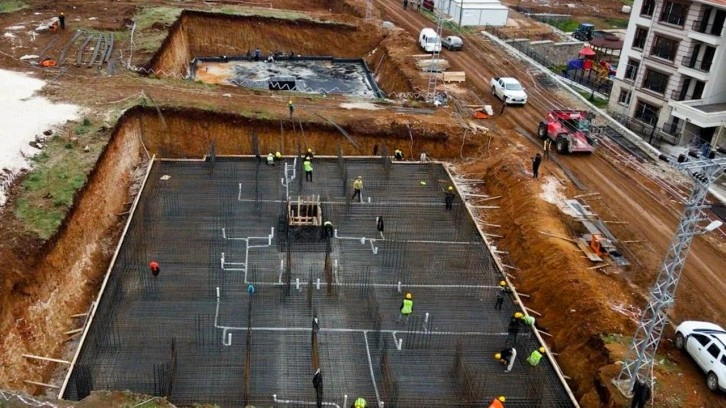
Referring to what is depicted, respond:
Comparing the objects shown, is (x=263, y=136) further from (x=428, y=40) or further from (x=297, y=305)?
(x=428, y=40)

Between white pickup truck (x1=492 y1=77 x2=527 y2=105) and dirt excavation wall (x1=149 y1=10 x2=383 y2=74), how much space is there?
1459 cm

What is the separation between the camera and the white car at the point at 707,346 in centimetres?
1606

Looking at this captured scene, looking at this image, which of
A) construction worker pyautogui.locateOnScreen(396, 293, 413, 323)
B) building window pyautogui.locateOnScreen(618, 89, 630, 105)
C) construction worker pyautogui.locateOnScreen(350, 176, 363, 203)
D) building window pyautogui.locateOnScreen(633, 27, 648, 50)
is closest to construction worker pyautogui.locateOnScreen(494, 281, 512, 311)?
construction worker pyautogui.locateOnScreen(396, 293, 413, 323)

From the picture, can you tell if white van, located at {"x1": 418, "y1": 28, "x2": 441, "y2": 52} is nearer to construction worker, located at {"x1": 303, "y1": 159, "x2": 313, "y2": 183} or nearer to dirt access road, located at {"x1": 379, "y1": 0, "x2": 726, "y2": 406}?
dirt access road, located at {"x1": 379, "y1": 0, "x2": 726, "y2": 406}

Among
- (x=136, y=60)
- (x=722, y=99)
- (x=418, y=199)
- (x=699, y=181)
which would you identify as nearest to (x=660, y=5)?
(x=722, y=99)

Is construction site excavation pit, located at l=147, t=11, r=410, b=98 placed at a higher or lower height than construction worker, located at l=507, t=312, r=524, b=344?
higher

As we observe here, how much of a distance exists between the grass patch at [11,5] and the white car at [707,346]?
152 ft

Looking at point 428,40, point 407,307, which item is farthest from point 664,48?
point 407,307

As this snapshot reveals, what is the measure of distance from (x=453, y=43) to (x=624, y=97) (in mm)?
13718

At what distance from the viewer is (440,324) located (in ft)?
63.4

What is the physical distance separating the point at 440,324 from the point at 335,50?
3349cm

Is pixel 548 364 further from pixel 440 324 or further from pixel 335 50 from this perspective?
pixel 335 50

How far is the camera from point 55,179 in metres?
22.5

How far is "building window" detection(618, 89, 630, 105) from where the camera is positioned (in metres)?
35.0
